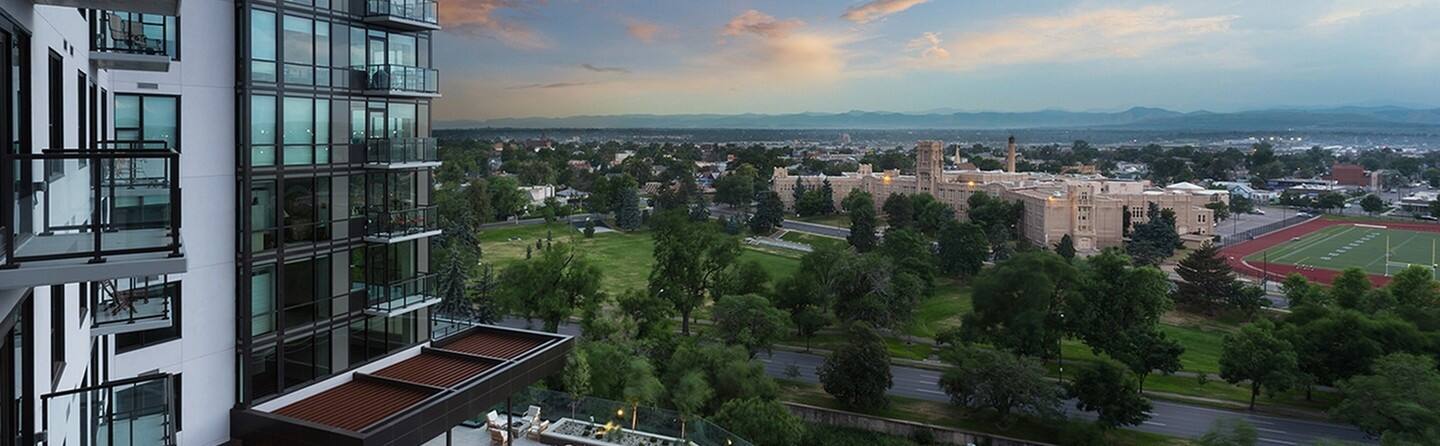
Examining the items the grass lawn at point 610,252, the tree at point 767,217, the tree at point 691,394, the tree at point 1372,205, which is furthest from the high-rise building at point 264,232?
the tree at point 1372,205

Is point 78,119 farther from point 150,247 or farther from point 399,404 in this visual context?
point 399,404

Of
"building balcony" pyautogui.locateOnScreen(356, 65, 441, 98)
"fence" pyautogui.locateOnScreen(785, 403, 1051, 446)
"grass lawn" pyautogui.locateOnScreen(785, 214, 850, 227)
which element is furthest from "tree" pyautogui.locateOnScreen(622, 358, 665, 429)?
"grass lawn" pyautogui.locateOnScreen(785, 214, 850, 227)

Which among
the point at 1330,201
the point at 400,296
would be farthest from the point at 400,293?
the point at 1330,201

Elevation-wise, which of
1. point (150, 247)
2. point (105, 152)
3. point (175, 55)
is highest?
point (175, 55)

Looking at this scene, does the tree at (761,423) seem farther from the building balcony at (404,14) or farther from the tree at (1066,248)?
the tree at (1066,248)

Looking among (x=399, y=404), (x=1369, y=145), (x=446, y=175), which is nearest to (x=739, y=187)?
(x=446, y=175)

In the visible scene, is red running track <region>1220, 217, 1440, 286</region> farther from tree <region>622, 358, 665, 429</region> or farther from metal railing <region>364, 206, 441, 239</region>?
metal railing <region>364, 206, 441, 239</region>

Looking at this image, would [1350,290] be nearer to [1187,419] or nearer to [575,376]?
[1187,419]
